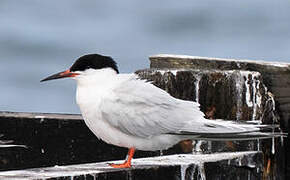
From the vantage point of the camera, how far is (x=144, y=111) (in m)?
7.46

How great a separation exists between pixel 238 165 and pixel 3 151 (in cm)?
235

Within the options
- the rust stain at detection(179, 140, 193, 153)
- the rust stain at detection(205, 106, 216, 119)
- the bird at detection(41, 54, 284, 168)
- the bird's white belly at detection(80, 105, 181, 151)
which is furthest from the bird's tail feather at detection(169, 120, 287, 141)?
the rust stain at detection(179, 140, 193, 153)

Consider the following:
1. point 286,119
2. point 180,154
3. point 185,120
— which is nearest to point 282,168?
point 286,119

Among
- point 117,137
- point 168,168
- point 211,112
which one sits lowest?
point 168,168

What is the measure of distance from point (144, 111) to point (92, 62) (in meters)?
0.58

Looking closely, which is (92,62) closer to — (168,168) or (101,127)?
(101,127)

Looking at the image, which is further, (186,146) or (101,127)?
(186,146)

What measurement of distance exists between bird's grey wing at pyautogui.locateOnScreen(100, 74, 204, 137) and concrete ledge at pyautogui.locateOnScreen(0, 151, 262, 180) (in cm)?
30

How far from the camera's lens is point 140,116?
744cm

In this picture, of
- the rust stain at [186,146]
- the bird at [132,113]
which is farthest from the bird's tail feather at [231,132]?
the rust stain at [186,146]

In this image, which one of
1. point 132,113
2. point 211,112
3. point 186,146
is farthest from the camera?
point 186,146

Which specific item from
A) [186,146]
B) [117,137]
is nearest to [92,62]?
[117,137]

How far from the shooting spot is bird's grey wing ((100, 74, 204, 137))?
7305 mm

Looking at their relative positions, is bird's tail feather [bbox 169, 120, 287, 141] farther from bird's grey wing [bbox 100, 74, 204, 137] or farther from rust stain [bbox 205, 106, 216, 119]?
rust stain [bbox 205, 106, 216, 119]
